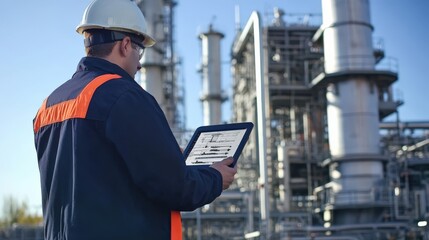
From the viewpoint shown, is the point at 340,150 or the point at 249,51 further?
the point at 249,51

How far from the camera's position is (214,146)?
8.91 feet

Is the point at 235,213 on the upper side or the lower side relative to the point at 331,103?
lower

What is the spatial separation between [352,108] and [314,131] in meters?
5.26

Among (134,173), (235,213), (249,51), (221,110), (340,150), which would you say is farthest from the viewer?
(221,110)

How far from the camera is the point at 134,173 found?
227 cm

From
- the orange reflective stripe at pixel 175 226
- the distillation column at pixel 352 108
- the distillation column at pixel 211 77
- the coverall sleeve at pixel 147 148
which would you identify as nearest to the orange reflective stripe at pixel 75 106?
the coverall sleeve at pixel 147 148

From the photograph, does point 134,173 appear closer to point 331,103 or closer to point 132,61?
point 132,61

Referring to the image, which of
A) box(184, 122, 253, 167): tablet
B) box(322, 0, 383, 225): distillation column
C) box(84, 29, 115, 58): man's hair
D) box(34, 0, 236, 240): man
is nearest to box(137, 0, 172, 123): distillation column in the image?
box(322, 0, 383, 225): distillation column

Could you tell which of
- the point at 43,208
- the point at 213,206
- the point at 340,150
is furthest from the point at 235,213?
the point at 43,208

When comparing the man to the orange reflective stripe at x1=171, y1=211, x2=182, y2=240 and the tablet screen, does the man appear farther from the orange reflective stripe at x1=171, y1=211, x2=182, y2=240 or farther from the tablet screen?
the tablet screen

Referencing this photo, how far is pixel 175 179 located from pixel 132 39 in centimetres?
60

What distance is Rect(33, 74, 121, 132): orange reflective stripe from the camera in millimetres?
2334

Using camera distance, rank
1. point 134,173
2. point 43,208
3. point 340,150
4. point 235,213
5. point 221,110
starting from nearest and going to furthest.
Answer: point 134,173 < point 43,208 < point 340,150 < point 235,213 < point 221,110

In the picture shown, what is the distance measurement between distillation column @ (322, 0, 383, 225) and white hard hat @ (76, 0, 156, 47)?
1694cm
